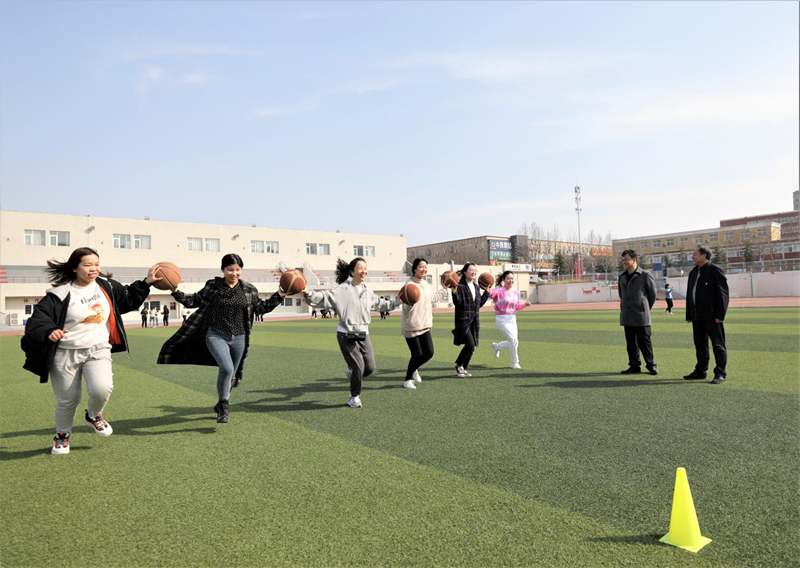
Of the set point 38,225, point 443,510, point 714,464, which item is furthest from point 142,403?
point 38,225

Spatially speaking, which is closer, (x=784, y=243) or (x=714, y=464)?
(x=714, y=464)

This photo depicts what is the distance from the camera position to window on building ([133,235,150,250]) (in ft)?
162

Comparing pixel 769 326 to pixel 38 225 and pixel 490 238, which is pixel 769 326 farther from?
pixel 490 238

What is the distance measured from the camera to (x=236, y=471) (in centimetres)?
443

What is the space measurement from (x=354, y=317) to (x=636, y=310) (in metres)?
5.17

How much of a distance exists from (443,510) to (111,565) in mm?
1997

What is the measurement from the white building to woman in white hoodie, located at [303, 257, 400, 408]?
34165 millimetres

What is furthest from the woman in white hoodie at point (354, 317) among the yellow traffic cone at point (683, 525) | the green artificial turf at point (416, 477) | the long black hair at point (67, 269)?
the yellow traffic cone at point (683, 525)

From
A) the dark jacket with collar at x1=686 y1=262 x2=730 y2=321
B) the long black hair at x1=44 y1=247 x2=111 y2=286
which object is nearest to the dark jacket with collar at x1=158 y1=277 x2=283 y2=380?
the long black hair at x1=44 y1=247 x2=111 y2=286

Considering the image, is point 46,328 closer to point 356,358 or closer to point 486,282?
point 356,358

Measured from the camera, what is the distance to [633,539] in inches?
119

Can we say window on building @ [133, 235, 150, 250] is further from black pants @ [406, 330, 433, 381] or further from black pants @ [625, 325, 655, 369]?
black pants @ [625, 325, 655, 369]

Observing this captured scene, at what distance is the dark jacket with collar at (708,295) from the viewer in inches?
311

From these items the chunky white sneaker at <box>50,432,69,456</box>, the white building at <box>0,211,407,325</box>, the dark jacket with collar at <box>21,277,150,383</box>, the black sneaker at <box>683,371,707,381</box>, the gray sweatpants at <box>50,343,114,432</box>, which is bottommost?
the black sneaker at <box>683,371,707,381</box>
